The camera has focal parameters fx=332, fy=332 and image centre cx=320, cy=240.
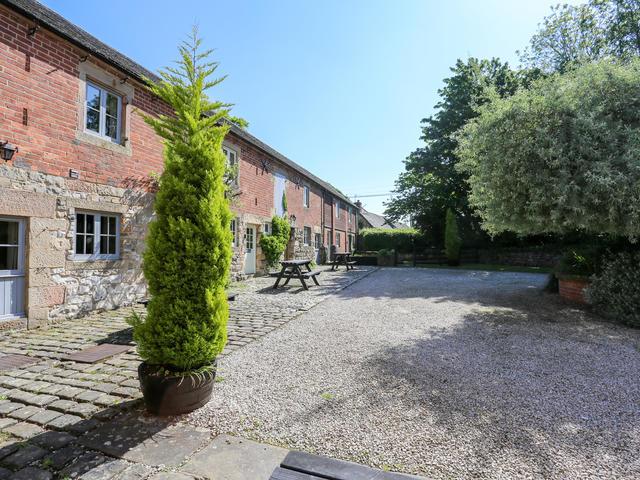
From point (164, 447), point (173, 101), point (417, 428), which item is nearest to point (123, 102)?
point (173, 101)

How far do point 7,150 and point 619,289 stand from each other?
11096 millimetres

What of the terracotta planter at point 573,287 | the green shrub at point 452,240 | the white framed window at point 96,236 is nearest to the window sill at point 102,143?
the white framed window at point 96,236

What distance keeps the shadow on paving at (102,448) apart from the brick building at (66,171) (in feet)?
13.6

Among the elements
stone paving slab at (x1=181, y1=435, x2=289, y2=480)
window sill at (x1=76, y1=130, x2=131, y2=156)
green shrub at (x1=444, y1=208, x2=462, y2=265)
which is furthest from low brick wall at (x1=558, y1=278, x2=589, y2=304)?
green shrub at (x1=444, y1=208, x2=462, y2=265)

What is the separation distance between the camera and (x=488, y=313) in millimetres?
6980

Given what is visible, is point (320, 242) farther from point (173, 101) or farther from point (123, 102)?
point (173, 101)

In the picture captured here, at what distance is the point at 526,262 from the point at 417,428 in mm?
20378

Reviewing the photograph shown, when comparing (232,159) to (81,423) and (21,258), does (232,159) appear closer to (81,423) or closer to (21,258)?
(21,258)

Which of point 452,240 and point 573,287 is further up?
point 452,240

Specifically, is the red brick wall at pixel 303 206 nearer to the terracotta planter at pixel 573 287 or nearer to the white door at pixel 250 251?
the white door at pixel 250 251

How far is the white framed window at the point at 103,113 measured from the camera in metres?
6.92

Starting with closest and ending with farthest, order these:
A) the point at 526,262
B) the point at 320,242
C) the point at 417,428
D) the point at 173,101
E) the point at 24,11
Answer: the point at 417,428, the point at 173,101, the point at 24,11, the point at 526,262, the point at 320,242

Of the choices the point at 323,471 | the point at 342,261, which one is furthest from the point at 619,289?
the point at 342,261

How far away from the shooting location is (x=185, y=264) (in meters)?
2.95
